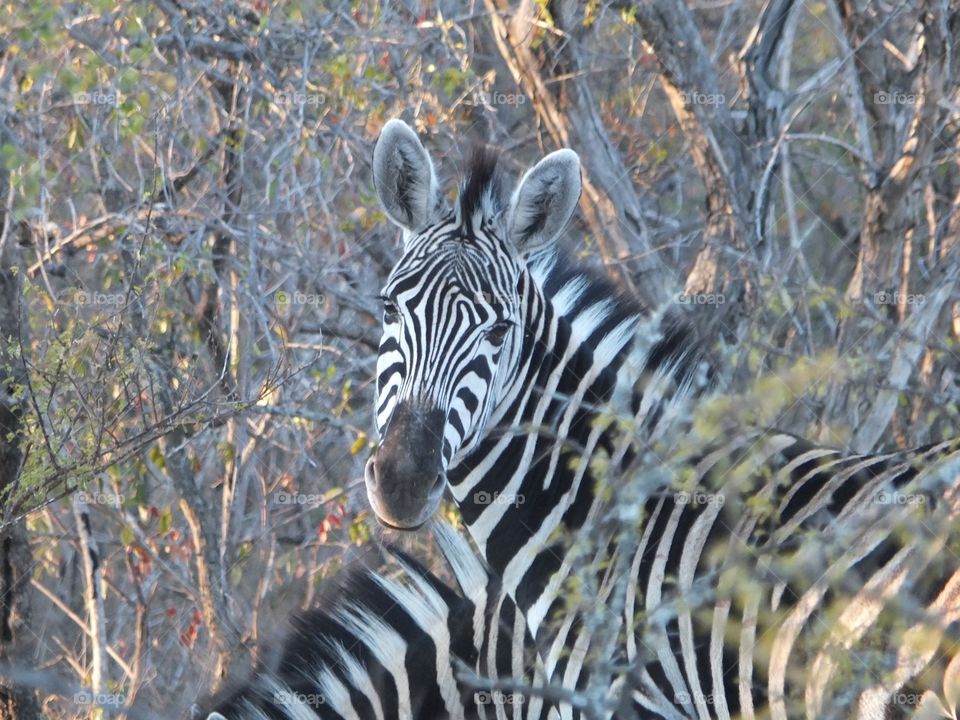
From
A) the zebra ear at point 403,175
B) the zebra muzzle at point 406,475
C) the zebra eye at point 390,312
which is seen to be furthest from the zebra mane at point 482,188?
the zebra muzzle at point 406,475

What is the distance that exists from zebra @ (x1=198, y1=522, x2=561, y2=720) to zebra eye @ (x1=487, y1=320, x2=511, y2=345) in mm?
1311

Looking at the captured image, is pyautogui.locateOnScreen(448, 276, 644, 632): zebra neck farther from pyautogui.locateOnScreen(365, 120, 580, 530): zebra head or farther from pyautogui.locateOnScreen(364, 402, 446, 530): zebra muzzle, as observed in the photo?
pyautogui.locateOnScreen(364, 402, 446, 530): zebra muzzle

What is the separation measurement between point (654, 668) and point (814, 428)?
10.2ft

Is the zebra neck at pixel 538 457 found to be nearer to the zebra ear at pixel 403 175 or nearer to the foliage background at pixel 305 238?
the zebra ear at pixel 403 175

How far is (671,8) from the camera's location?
7398 millimetres

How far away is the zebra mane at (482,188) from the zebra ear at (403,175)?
147 mm

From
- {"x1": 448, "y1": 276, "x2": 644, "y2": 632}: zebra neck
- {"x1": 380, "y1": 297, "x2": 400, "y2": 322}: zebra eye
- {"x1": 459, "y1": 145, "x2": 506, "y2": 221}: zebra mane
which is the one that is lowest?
{"x1": 448, "y1": 276, "x2": 644, "y2": 632}: zebra neck

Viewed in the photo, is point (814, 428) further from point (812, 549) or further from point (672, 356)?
point (812, 549)

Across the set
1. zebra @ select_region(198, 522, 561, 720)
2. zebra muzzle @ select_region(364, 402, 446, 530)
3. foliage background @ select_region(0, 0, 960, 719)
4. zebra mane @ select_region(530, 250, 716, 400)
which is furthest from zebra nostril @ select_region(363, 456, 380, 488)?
foliage background @ select_region(0, 0, 960, 719)

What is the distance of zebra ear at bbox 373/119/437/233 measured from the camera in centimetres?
521

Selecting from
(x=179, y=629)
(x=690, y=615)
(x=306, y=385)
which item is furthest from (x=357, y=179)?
(x=690, y=615)

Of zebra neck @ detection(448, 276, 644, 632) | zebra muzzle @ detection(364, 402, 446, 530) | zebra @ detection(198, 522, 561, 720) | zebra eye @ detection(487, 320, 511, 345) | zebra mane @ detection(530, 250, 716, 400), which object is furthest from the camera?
zebra @ detection(198, 522, 561, 720)

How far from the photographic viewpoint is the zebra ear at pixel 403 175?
5.21m

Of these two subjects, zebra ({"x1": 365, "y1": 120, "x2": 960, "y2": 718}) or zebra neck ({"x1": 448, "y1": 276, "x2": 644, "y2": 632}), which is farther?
zebra neck ({"x1": 448, "y1": 276, "x2": 644, "y2": 632})
